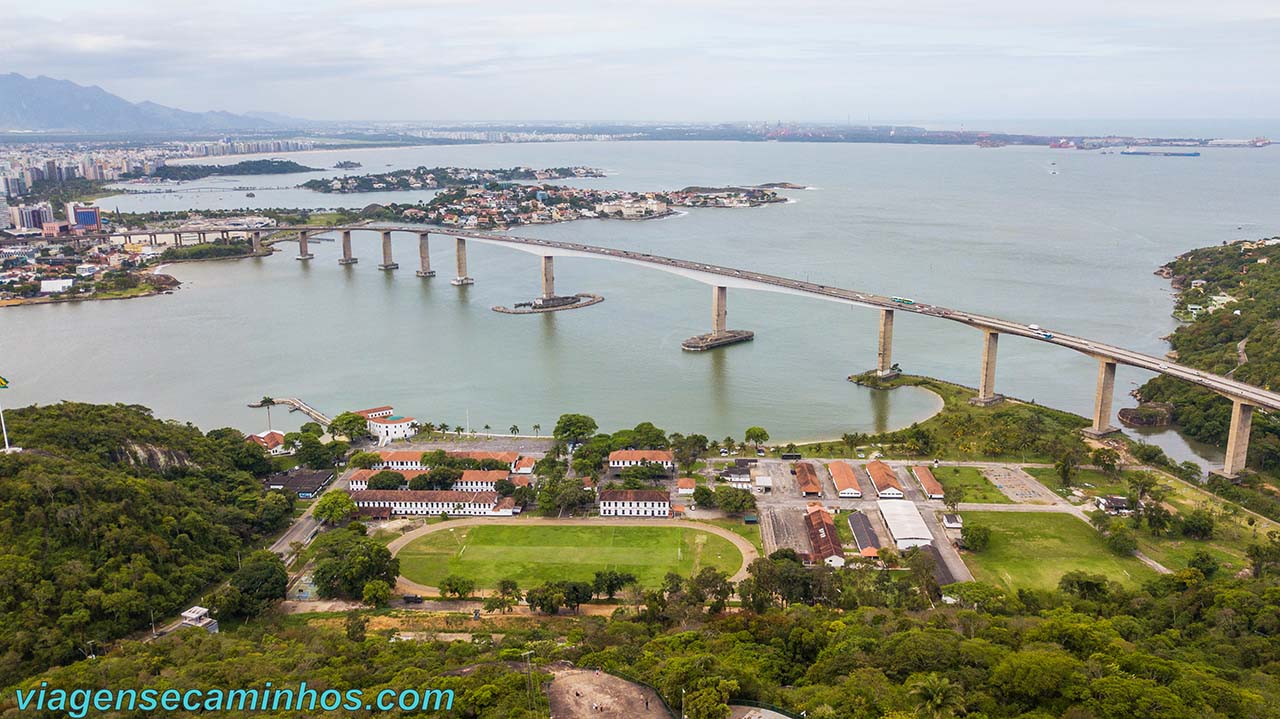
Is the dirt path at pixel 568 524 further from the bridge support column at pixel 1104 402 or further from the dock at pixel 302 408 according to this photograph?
the bridge support column at pixel 1104 402

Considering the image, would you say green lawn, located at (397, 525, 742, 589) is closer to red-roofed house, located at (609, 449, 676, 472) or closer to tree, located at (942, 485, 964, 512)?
red-roofed house, located at (609, 449, 676, 472)

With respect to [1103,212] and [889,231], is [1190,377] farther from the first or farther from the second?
[1103,212]

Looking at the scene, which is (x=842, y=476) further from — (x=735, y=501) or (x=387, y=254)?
(x=387, y=254)

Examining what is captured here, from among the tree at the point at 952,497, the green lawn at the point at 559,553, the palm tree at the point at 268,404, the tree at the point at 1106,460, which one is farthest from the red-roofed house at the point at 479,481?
the tree at the point at 1106,460

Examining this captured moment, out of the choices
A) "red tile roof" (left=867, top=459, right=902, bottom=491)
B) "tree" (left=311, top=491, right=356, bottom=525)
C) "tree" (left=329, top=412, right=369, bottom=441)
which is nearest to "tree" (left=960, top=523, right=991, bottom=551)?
"red tile roof" (left=867, top=459, right=902, bottom=491)

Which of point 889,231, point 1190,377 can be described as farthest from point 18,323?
point 889,231

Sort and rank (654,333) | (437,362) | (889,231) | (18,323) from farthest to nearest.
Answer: (889,231), (18,323), (654,333), (437,362)

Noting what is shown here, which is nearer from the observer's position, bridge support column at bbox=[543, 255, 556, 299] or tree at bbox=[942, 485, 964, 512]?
tree at bbox=[942, 485, 964, 512]
